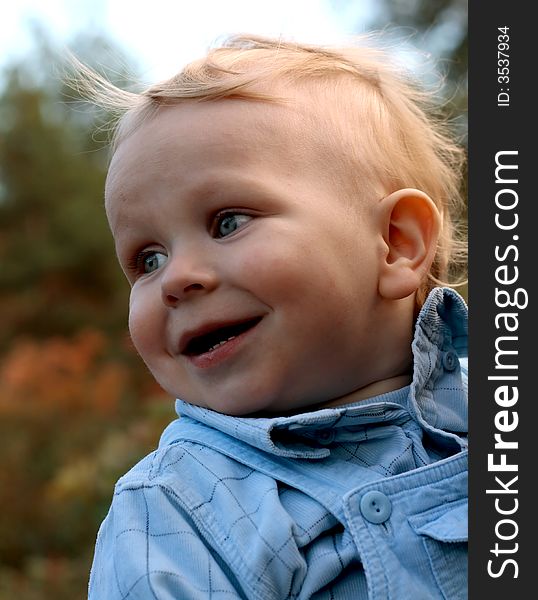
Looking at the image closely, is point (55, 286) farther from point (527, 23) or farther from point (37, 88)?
point (527, 23)

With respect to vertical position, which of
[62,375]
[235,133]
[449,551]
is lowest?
[449,551]

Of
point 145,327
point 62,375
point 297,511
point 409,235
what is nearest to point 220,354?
point 145,327

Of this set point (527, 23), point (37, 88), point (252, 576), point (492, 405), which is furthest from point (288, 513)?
point (37, 88)

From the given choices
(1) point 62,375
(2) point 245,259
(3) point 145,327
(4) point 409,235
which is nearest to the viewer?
(2) point 245,259

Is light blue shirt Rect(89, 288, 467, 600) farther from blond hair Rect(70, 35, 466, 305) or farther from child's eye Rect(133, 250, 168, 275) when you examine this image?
blond hair Rect(70, 35, 466, 305)

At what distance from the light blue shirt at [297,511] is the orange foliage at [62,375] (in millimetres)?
6282

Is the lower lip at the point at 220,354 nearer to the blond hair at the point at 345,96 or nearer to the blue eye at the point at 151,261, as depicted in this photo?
the blue eye at the point at 151,261

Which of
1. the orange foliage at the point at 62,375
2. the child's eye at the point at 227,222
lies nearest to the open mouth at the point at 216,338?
the child's eye at the point at 227,222

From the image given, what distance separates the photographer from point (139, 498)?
142 centimetres

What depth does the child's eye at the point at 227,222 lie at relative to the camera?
5.07 ft

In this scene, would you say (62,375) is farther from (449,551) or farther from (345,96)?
(449,551)

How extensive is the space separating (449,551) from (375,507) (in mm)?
120

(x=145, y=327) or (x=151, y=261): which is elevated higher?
(x=151, y=261)

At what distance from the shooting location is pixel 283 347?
59.1 inches
